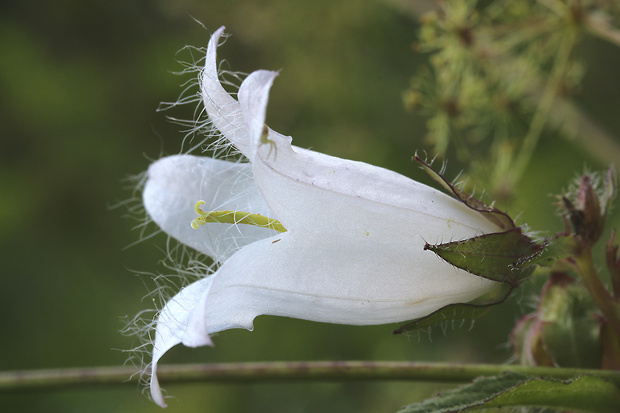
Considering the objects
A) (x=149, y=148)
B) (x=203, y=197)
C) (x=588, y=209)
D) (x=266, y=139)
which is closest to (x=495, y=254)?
(x=588, y=209)

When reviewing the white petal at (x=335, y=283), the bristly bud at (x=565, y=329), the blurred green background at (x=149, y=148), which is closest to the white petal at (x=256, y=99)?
the white petal at (x=335, y=283)

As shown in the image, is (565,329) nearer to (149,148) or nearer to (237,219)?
(237,219)

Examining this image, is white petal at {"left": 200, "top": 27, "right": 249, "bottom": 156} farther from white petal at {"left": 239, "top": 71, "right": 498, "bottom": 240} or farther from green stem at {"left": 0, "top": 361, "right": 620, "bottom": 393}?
green stem at {"left": 0, "top": 361, "right": 620, "bottom": 393}

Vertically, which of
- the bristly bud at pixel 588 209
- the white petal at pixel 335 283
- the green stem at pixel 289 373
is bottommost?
the green stem at pixel 289 373

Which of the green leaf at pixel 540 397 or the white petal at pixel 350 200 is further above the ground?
the white petal at pixel 350 200

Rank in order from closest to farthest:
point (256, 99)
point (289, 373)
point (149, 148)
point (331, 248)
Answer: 1. point (256, 99)
2. point (331, 248)
3. point (289, 373)
4. point (149, 148)

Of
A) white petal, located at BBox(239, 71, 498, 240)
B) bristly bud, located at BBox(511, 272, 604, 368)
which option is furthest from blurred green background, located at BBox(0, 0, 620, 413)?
white petal, located at BBox(239, 71, 498, 240)

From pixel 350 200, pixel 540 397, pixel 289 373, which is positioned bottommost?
pixel 289 373

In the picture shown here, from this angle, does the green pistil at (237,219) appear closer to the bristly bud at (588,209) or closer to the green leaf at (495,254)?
the green leaf at (495,254)
